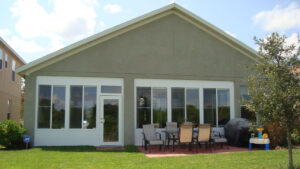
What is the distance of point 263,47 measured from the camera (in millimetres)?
7242

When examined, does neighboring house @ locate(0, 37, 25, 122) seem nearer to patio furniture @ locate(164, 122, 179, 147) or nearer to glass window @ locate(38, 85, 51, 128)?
glass window @ locate(38, 85, 51, 128)

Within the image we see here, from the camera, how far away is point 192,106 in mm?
13656

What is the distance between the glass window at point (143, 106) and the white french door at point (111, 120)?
33.4 inches

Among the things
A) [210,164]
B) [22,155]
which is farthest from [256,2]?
[22,155]

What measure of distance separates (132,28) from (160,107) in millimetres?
4033

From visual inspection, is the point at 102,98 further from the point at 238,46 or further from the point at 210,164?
the point at 238,46

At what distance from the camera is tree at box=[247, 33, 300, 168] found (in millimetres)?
6734

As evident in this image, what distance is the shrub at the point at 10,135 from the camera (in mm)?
11398

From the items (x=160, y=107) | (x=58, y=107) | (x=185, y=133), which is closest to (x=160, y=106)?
(x=160, y=107)

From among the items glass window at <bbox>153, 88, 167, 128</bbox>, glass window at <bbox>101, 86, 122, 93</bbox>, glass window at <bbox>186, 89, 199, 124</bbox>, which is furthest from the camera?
glass window at <bbox>186, 89, 199, 124</bbox>

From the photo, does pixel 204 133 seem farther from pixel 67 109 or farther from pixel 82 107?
pixel 67 109

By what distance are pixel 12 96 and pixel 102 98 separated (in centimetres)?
1235

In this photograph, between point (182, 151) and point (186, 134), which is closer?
point (186, 134)

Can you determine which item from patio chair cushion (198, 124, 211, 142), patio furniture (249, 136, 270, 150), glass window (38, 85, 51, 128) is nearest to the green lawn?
patio furniture (249, 136, 270, 150)
